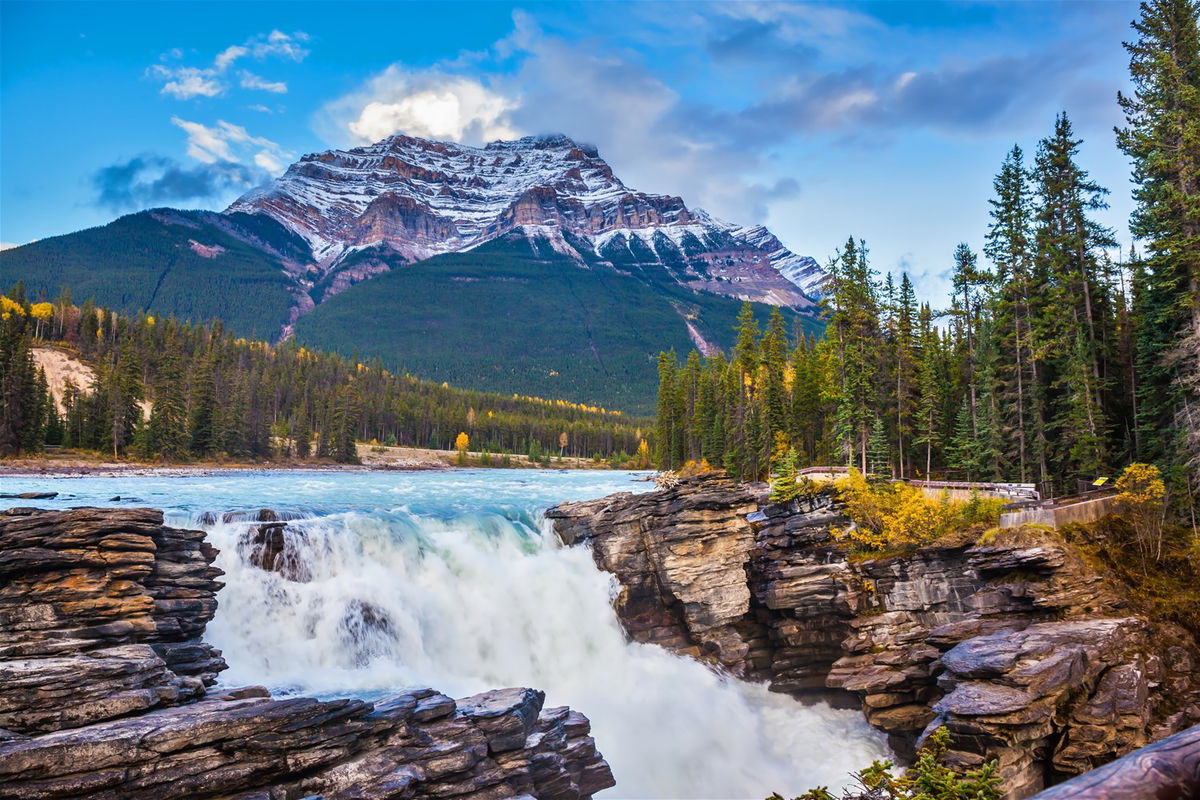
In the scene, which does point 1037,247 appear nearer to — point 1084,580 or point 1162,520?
point 1162,520

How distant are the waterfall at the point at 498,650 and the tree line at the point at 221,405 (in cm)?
7139

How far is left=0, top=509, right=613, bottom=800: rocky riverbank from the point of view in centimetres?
1133

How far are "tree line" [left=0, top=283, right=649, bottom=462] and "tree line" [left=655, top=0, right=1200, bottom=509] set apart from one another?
268 feet

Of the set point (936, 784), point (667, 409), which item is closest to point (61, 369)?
point (667, 409)

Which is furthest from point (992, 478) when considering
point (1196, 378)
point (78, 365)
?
point (78, 365)

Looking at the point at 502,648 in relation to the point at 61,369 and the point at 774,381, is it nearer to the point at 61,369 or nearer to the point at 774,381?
the point at 774,381

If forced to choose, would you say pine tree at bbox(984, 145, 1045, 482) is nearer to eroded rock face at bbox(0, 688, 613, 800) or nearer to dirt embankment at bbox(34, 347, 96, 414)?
eroded rock face at bbox(0, 688, 613, 800)

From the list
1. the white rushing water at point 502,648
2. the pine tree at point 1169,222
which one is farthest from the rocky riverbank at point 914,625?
the pine tree at point 1169,222

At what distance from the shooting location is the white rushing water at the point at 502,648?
73.2 feet

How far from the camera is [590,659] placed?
2873 cm

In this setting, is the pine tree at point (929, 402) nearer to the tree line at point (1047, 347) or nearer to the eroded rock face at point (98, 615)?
the tree line at point (1047, 347)

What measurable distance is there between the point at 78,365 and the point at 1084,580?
148090mm

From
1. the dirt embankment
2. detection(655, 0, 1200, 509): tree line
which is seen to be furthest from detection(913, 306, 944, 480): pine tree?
the dirt embankment

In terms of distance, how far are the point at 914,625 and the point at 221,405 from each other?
10694cm
